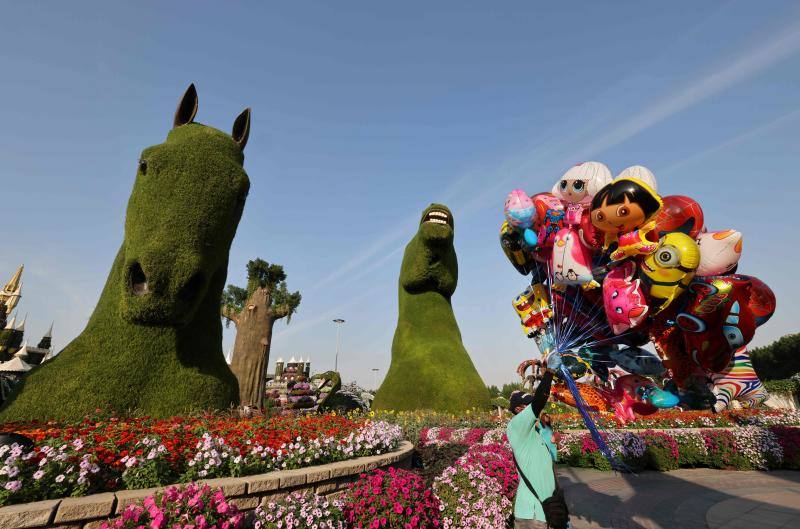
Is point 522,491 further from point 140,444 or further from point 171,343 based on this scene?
point 171,343

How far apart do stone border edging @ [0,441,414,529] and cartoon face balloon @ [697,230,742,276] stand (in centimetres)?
514

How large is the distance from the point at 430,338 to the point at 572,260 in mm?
9930

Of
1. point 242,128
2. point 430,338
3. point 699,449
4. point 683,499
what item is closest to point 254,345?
point 242,128

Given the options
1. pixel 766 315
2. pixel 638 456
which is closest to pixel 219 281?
pixel 766 315

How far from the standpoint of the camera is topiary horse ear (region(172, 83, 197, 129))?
324 inches

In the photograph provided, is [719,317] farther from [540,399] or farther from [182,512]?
[182,512]

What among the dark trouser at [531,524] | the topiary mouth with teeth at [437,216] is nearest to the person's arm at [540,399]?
the dark trouser at [531,524]

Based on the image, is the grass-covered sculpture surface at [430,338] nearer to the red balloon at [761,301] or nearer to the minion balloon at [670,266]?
the red balloon at [761,301]

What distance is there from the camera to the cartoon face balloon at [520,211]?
5969mm

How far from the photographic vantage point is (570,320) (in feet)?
20.2

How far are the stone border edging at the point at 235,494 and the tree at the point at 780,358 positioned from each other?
5371 centimetres

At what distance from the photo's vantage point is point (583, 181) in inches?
237

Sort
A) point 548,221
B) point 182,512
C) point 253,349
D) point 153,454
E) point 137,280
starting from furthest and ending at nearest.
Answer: point 253,349
point 137,280
point 548,221
point 153,454
point 182,512

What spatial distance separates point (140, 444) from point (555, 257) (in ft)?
19.2
